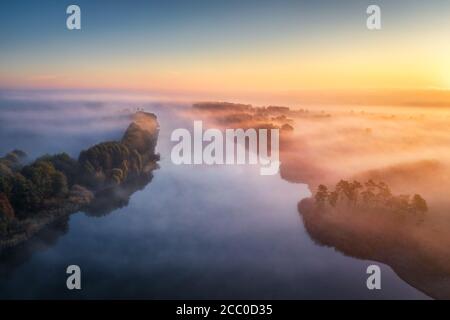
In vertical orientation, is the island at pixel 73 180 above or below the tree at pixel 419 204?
above

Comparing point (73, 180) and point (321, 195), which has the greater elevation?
point (73, 180)

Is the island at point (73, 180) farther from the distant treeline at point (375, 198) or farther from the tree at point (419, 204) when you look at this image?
the tree at point (419, 204)

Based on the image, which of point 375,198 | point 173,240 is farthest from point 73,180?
point 375,198

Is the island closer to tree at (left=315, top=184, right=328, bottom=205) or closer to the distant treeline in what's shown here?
tree at (left=315, top=184, right=328, bottom=205)

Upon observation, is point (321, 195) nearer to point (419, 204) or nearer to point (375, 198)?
point (375, 198)

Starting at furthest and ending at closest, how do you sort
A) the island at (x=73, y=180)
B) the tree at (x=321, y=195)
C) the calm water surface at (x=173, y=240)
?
the tree at (x=321, y=195)
the island at (x=73, y=180)
the calm water surface at (x=173, y=240)

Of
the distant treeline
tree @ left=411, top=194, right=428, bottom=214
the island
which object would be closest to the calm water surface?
the island

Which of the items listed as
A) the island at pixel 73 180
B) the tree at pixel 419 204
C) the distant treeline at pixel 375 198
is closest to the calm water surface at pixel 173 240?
the island at pixel 73 180

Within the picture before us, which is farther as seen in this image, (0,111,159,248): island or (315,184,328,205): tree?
(315,184,328,205): tree

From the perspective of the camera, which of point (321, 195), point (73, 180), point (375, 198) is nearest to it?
point (375, 198)

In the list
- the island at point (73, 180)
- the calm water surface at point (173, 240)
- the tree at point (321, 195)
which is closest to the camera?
the calm water surface at point (173, 240)
